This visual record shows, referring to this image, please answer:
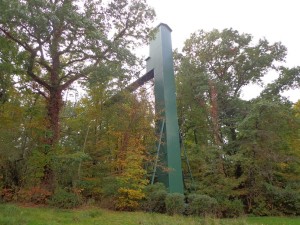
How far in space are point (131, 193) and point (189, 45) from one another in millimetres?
12451

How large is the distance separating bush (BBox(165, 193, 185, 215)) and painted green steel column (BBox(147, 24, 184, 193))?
1951mm

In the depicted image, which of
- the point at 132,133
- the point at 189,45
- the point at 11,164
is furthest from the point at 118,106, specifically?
the point at 189,45

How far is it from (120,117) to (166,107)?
2458 millimetres

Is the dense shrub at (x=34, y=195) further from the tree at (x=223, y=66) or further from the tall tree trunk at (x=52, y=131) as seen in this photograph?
the tree at (x=223, y=66)

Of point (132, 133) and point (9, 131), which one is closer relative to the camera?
point (9, 131)

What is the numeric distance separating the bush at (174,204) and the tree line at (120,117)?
108cm

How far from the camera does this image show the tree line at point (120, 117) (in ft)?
33.9

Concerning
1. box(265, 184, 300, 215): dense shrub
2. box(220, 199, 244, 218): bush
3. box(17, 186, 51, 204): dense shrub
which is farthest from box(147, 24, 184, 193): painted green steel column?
box(17, 186, 51, 204): dense shrub

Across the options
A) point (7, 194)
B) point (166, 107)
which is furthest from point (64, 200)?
point (166, 107)

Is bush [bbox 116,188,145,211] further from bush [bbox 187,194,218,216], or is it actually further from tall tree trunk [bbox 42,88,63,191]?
tall tree trunk [bbox 42,88,63,191]

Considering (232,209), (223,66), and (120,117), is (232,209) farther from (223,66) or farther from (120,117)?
(223,66)

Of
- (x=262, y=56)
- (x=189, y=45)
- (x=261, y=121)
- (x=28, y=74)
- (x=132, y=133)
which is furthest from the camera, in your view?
(x=189, y=45)

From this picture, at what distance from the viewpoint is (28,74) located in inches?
444

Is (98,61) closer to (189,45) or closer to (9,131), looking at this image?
(9,131)
